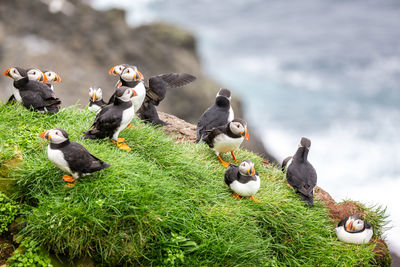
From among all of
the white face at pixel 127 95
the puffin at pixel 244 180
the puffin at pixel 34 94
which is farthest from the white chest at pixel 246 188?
the puffin at pixel 34 94

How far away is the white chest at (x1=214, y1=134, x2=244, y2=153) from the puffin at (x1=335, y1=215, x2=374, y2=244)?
5.13 feet

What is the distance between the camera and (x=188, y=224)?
4.10 m

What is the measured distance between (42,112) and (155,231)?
2.37 m

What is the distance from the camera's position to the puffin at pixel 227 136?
16.3 feet

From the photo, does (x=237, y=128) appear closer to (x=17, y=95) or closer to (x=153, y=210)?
(x=153, y=210)

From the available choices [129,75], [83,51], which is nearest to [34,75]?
[129,75]

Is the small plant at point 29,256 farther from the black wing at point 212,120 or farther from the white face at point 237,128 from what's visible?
the black wing at point 212,120

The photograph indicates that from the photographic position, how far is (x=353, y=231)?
472 centimetres

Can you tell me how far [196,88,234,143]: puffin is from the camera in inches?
221

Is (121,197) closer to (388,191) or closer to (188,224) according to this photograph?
(188,224)

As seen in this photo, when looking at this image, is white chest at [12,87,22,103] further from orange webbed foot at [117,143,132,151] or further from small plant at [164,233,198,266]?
small plant at [164,233,198,266]

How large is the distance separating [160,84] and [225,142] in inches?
49.7

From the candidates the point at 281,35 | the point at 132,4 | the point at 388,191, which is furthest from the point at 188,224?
the point at 132,4

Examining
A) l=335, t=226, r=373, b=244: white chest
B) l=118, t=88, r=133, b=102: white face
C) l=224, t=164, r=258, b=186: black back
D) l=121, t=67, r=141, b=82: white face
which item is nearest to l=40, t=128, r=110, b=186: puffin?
l=118, t=88, r=133, b=102: white face
